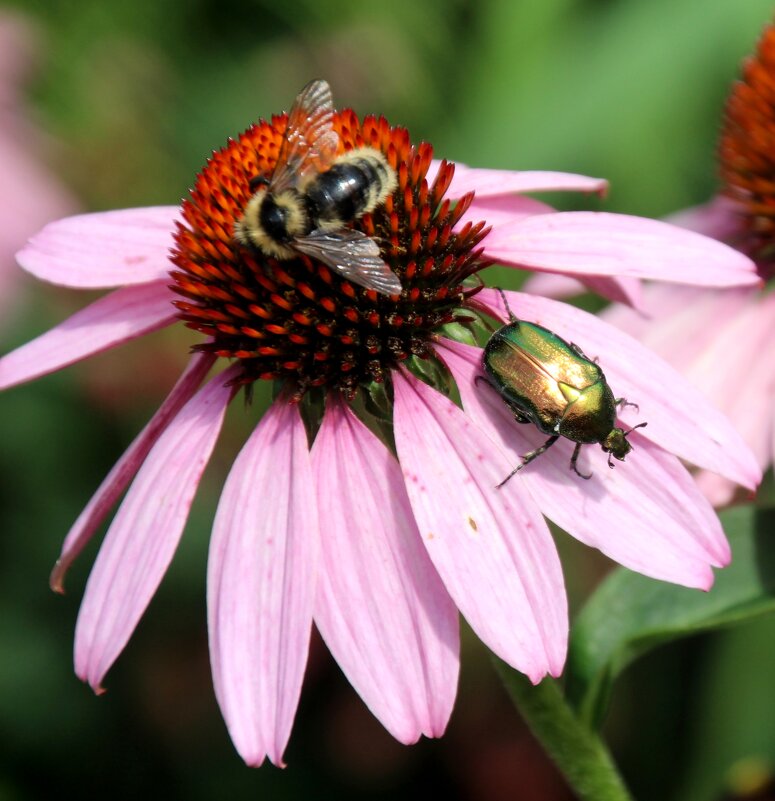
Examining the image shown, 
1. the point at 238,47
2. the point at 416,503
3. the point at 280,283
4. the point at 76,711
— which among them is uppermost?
the point at 238,47

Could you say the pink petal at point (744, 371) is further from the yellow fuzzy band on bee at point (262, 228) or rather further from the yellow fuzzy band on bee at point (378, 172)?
the yellow fuzzy band on bee at point (262, 228)

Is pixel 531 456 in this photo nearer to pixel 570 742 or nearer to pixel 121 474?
pixel 570 742

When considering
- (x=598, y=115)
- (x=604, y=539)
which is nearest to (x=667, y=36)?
(x=598, y=115)

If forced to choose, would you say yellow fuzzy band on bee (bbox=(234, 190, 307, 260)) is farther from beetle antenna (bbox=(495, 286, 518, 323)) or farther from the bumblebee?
beetle antenna (bbox=(495, 286, 518, 323))

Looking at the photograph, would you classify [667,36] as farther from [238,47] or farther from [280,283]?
[280,283]

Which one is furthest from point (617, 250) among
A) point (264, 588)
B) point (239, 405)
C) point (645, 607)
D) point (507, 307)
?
point (239, 405)
